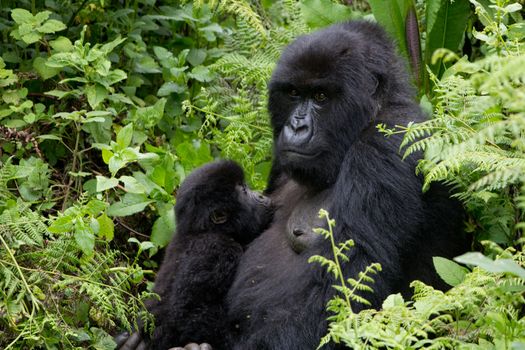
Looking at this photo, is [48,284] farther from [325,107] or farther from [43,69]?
[43,69]

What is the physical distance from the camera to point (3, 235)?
3686 mm

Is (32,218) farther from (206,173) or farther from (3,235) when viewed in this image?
(206,173)

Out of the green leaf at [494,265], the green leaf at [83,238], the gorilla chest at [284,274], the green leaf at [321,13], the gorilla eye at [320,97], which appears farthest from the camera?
the green leaf at [321,13]

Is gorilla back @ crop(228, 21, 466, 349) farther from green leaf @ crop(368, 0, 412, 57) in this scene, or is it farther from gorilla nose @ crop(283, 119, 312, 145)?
green leaf @ crop(368, 0, 412, 57)

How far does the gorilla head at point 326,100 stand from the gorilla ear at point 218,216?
604 mm

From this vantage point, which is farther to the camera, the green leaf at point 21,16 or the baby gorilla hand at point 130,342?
the green leaf at point 21,16

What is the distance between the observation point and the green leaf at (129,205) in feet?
14.1

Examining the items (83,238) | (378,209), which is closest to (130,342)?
(83,238)

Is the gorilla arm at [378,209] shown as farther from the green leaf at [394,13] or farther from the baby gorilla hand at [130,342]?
the green leaf at [394,13]

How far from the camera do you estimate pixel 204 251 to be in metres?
4.12

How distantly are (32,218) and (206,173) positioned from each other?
0.96 m

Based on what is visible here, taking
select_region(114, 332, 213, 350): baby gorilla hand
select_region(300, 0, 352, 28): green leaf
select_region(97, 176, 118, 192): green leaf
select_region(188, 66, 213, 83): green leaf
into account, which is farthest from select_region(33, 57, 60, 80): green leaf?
select_region(114, 332, 213, 350): baby gorilla hand

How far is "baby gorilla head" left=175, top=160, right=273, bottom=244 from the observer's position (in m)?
4.28

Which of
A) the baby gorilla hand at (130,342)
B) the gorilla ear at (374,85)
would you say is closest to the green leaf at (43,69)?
the baby gorilla hand at (130,342)
